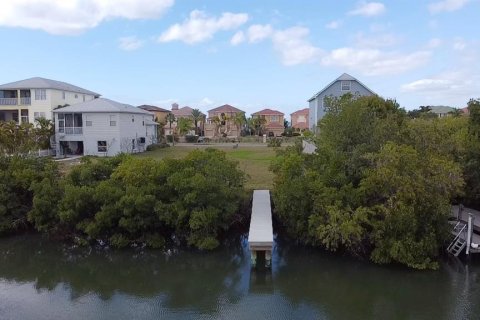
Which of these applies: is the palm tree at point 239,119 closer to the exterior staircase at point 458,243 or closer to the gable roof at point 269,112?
the gable roof at point 269,112

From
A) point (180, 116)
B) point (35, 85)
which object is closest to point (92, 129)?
point (35, 85)

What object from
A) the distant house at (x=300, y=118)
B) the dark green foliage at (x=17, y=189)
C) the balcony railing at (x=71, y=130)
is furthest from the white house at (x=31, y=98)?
the distant house at (x=300, y=118)

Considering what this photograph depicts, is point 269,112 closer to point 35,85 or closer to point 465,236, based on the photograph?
point 35,85

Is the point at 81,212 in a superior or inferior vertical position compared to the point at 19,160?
inferior

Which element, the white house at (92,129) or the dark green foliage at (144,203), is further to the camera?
the white house at (92,129)

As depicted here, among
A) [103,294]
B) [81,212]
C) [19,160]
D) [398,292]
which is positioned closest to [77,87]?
[19,160]

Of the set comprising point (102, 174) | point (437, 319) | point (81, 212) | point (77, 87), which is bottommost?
point (437, 319)

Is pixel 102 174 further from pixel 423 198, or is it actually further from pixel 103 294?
pixel 423 198
